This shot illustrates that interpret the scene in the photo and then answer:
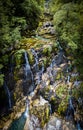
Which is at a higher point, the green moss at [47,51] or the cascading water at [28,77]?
the green moss at [47,51]

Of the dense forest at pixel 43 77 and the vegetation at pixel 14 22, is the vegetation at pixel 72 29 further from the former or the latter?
the vegetation at pixel 14 22

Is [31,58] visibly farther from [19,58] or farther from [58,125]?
[58,125]

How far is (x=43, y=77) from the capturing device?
11.5 metres

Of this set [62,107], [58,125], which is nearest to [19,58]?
[62,107]

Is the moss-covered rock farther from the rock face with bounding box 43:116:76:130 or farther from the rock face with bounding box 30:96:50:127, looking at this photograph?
the rock face with bounding box 43:116:76:130

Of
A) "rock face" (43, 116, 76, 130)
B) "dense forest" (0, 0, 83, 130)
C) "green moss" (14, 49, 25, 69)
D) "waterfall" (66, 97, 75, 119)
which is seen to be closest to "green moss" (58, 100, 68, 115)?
"dense forest" (0, 0, 83, 130)

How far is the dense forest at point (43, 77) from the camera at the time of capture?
35.0 feet

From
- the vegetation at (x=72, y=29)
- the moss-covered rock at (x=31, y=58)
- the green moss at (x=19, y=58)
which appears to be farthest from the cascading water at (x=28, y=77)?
the vegetation at (x=72, y=29)

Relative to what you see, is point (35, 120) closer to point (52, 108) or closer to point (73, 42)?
point (52, 108)

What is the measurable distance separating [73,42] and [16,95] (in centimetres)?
421

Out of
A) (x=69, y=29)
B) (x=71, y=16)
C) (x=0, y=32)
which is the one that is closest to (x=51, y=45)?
(x=69, y=29)

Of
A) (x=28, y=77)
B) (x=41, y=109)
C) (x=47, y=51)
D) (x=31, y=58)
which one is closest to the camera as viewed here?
(x=41, y=109)

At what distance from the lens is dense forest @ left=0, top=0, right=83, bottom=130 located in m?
10.7

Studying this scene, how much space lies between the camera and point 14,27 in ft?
44.3
